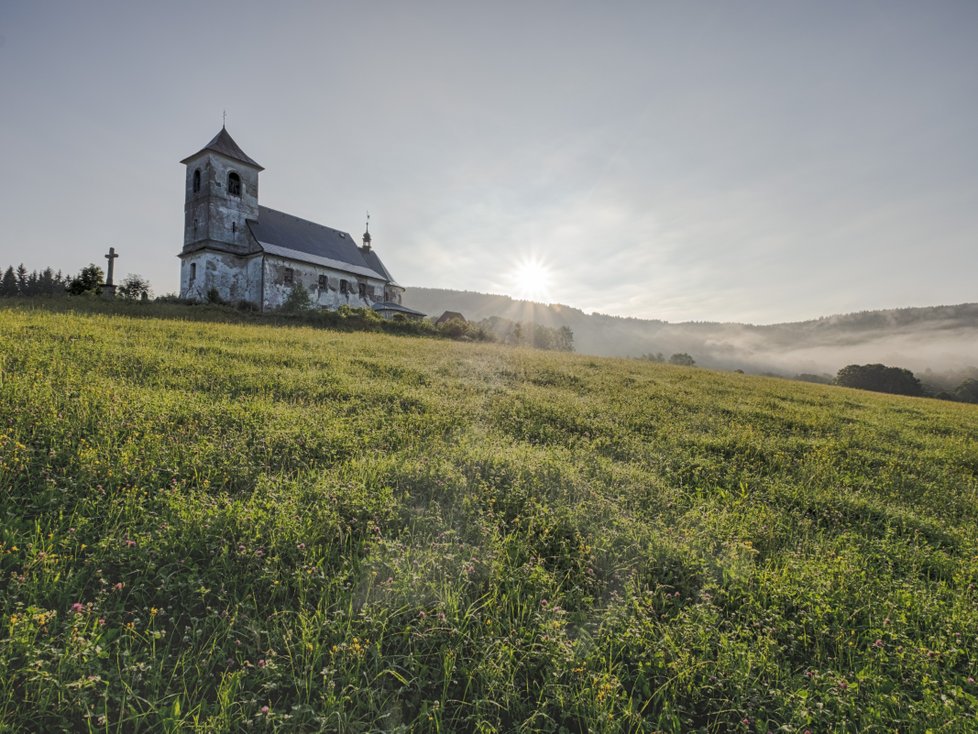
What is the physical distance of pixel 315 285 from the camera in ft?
141

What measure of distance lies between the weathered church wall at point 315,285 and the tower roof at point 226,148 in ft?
31.0

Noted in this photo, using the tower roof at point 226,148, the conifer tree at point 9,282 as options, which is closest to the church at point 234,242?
the tower roof at point 226,148

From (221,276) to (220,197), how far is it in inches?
275

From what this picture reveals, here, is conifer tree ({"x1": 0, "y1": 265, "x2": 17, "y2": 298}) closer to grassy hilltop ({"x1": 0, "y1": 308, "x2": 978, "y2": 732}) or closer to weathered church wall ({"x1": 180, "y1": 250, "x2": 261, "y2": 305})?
weathered church wall ({"x1": 180, "y1": 250, "x2": 261, "y2": 305})

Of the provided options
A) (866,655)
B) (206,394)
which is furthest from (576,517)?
(206,394)

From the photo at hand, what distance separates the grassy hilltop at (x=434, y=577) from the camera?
8.31ft

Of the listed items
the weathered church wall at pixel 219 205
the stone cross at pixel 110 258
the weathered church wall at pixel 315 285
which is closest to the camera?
the stone cross at pixel 110 258

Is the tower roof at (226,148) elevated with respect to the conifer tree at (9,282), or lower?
elevated

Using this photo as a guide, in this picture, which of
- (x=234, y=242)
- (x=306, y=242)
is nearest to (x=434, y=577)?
(x=234, y=242)

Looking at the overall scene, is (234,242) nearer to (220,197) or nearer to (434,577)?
(220,197)

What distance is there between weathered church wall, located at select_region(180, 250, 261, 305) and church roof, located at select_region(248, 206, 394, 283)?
269 cm

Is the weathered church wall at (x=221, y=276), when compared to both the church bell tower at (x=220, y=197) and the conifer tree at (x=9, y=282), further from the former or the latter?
the conifer tree at (x=9, y=282)

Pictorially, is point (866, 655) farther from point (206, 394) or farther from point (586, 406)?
point (206, 394)

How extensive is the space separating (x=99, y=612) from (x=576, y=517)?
12.8 ft
